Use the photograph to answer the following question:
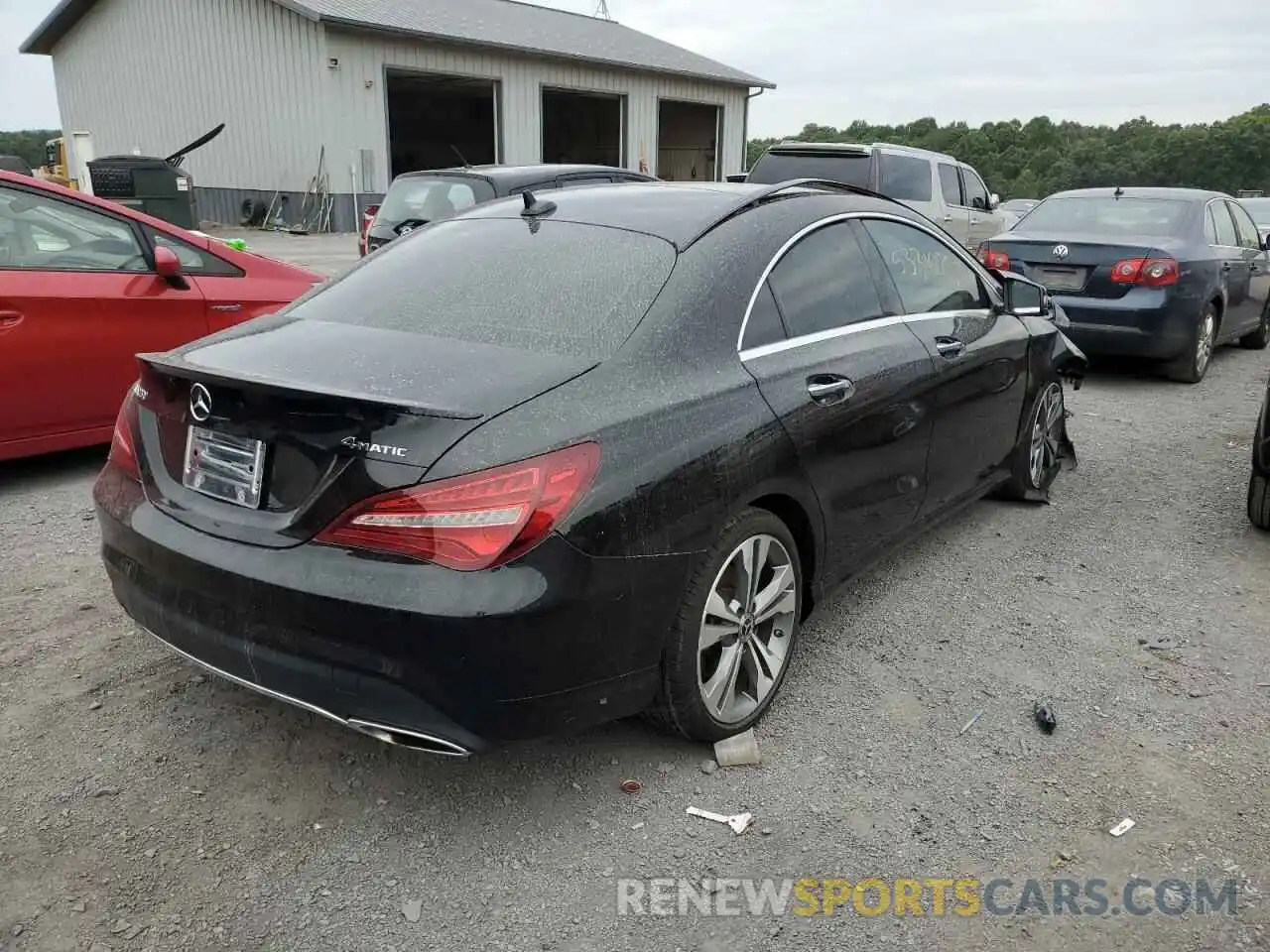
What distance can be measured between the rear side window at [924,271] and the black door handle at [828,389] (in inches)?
30.6

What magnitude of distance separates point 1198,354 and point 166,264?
7.78 metres

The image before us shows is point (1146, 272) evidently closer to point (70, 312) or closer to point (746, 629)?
point (746, 629)

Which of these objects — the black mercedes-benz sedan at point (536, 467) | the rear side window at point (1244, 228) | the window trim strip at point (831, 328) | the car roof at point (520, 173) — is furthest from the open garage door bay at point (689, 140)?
the black mercedes-benz sedan at point (536, 467)

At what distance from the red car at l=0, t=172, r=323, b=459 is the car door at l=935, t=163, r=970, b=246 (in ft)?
30.6

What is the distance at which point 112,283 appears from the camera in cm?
511

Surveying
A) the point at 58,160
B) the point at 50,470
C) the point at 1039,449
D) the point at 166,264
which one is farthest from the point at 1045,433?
the point at 58,160

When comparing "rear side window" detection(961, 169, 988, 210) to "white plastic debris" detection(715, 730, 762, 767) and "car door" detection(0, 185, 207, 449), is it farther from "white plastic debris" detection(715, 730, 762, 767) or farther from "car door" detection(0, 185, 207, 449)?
"white plastic debris" detection(715, 730, 762, 767)

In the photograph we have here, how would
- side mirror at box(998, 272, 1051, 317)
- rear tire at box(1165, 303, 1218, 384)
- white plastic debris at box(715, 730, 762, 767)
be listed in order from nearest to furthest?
1. white plastic debris at box(715, 730, 762, 767)
2. side mirror at box(998, 272, 1051, 317)
3. rear tire at box(1165, 303, 1218, 384)

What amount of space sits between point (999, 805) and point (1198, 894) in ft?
1.63

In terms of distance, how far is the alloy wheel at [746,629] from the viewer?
282 cm

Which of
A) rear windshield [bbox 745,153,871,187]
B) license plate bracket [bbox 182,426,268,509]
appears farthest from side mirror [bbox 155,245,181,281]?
rear windshield [bbox 745,153,871,187]

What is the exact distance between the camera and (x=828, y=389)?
318cm

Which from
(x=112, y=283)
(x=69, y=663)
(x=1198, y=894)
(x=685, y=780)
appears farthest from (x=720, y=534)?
(x=112, y=283)

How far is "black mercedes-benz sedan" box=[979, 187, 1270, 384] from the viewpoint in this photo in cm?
779
